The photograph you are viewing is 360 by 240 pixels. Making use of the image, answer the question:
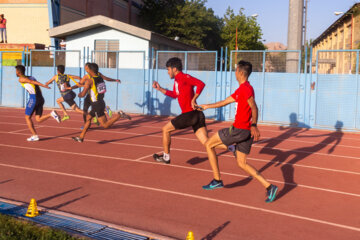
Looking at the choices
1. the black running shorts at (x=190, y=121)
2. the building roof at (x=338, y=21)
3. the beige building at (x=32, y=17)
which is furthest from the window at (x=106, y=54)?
the building roof at (x=338, y=21)

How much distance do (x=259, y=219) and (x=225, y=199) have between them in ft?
3.18

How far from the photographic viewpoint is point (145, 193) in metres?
6.70

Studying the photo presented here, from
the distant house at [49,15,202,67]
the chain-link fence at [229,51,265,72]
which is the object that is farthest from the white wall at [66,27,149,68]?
the chain-link fence at [229,51,265,72]

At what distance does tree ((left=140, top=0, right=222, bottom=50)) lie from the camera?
4212 cm

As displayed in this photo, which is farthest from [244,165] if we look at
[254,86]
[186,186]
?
[254,86]

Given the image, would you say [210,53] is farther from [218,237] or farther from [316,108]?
[218,237]

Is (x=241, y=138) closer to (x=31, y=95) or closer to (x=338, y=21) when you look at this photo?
(x=31, y=95)

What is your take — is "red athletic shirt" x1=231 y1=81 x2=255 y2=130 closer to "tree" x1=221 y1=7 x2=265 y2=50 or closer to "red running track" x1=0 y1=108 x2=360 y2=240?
"red running track" x1=0 y1=108 x2=360 y2=240

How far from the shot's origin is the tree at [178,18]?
4212cm

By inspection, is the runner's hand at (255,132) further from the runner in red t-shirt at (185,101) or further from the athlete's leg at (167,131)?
the athlete's leg at (167,131)

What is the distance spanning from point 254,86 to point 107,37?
1073 cm

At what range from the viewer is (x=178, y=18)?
4234 centimetres

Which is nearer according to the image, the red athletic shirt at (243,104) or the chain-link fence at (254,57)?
the red athletic shirt at (243,104)

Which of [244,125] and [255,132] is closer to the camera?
[255,132]
